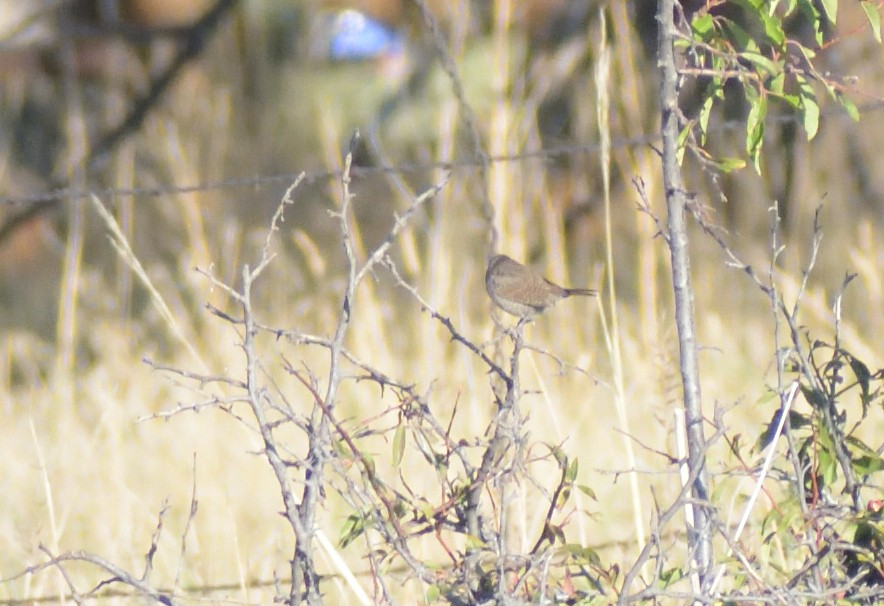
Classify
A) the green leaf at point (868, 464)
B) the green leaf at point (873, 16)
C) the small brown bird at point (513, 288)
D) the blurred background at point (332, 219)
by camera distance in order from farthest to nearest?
the blurred background at point (332, 219)
the small brown bird at point (513, 288)
the green leaf at point (868, 464)
the green leaf at point (873, 16)

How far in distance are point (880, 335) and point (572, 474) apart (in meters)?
3.42

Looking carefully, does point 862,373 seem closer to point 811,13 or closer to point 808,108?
point 808,108

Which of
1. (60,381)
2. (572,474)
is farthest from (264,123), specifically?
(572,474)

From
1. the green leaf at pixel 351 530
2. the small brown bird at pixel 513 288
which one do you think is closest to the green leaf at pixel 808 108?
the green leaf at pixel 351 530

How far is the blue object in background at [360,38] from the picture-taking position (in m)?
8.25

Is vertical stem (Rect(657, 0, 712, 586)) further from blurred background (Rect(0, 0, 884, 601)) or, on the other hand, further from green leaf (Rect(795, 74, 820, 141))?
green leaf (Rect(795, 74, 820, 141))

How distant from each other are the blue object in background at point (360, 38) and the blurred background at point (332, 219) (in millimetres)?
18

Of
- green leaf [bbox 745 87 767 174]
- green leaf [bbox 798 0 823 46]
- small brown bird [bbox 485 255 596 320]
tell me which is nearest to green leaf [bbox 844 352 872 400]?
green leaf [bbox 745 87 767 174]

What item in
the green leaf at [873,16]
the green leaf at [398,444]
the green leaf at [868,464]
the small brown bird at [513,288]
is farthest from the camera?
the small brown bird at [513,288]

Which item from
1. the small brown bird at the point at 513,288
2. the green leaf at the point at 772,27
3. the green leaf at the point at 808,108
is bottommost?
the small brown bird at the point at 513,288

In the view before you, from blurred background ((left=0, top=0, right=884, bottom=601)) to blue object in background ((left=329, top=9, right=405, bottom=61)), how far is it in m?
0.02

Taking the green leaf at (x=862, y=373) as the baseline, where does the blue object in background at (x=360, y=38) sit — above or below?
above

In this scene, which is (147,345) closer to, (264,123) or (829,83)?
(264,123)

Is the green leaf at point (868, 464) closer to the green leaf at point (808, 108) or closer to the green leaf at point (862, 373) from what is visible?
the green leaf at point (862, 373)
